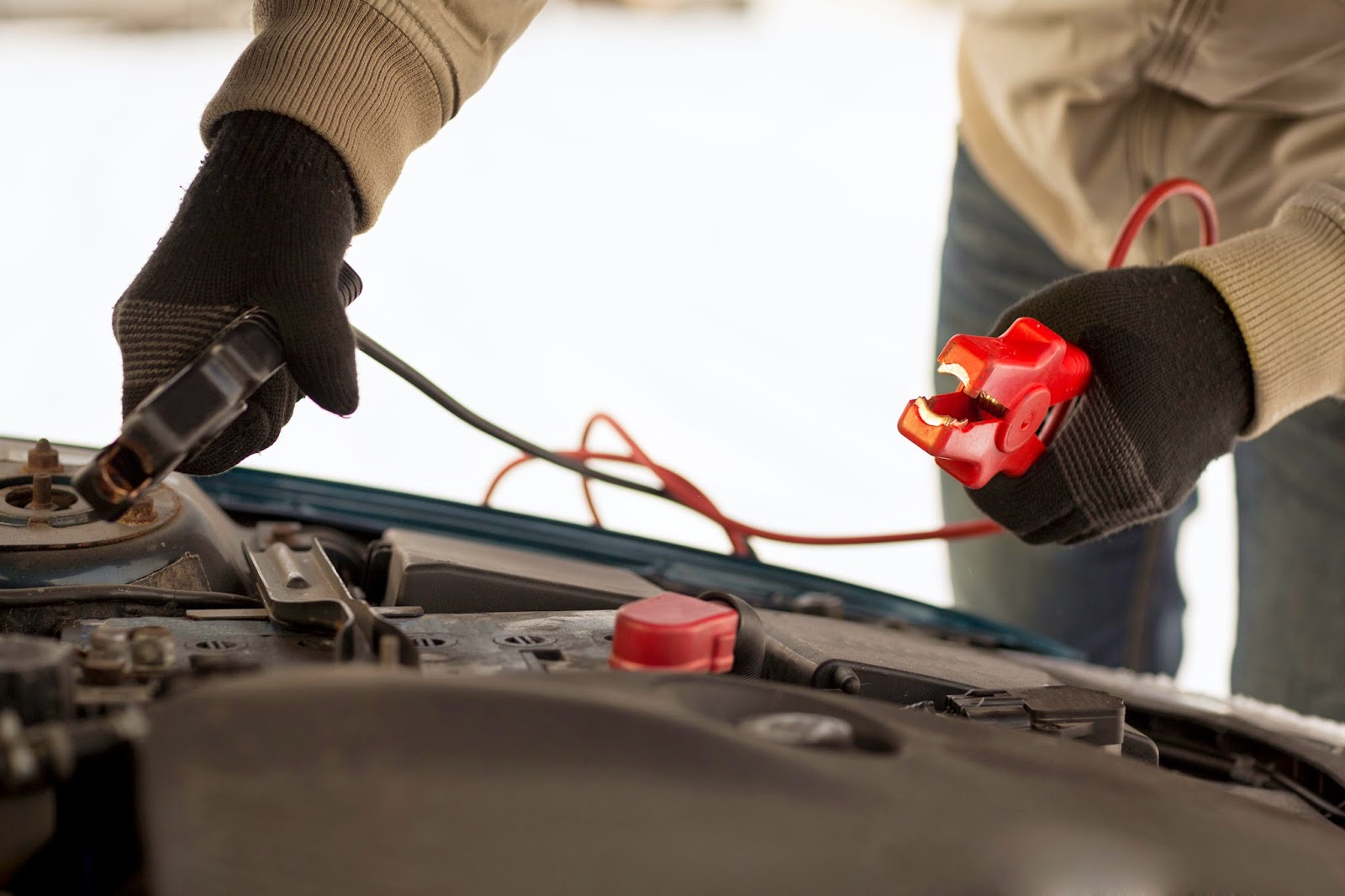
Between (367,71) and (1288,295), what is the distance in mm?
687

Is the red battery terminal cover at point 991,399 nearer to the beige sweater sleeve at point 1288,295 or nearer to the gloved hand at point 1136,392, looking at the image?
the gloved hand at point 1136,392

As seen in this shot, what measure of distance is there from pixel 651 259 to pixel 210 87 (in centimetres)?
162

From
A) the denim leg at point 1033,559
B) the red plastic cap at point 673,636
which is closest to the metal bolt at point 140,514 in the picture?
the red plastic cap at point 673,636

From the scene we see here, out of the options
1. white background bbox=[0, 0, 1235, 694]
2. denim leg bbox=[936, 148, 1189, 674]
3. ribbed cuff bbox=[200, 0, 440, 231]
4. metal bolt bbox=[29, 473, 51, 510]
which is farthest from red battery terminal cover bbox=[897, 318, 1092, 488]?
white background bbox=[0, 0, 1235, 694]

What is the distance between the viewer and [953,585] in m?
1.87

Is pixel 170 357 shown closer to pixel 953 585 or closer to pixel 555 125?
pixel 953 585

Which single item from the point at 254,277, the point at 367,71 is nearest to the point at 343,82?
the point at 367,71

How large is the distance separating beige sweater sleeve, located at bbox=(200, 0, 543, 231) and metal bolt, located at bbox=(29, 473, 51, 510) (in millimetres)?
275

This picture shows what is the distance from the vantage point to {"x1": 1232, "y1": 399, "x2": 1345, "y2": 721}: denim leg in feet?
4.39

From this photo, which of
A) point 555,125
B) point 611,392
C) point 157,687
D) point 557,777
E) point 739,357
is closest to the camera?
point 557,777

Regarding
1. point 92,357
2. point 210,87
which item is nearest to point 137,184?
point 210,87

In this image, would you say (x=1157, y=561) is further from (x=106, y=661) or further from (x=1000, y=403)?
(x=106, y=661)

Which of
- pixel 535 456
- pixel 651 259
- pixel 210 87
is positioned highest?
pixel 210 87

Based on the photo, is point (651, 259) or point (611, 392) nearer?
point (611, 392)
